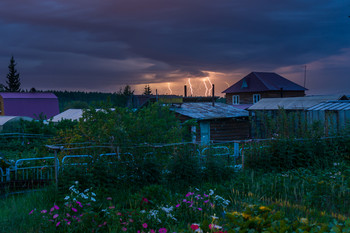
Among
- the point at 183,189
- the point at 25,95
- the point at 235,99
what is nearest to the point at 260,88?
the point at 235,99

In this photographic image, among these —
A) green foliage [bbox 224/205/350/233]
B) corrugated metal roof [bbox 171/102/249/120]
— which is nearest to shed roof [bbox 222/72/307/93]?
corrugated metal roof [bbox 171/102/249/120]

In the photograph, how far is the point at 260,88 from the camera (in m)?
41.5

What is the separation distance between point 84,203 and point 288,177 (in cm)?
527

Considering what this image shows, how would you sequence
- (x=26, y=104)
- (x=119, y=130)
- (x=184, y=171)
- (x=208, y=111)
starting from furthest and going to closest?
(x=26, y=104) < (x=208, y=111) < (x=119, y=130) < (x=184, y=171)

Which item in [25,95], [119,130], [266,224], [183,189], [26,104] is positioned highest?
[25,95]

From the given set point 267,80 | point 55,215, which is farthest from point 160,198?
point 267,80

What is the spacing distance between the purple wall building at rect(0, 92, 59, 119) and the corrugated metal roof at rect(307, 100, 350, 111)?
3012 cm

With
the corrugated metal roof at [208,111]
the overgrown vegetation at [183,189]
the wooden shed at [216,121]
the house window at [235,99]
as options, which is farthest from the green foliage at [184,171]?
the house window at [235,99]

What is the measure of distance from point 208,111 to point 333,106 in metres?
9.84

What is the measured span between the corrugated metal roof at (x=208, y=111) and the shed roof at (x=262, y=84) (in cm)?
1339

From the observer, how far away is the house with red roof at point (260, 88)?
1623 inches

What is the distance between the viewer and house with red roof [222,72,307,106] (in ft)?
135

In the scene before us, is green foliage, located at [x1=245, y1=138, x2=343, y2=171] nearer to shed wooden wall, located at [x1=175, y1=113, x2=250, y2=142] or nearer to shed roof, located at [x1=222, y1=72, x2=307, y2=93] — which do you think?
shed wooden wall, located at [x1=175, y1=113, x2=250, y2=142]

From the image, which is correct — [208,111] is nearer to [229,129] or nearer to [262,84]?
[229,129]
